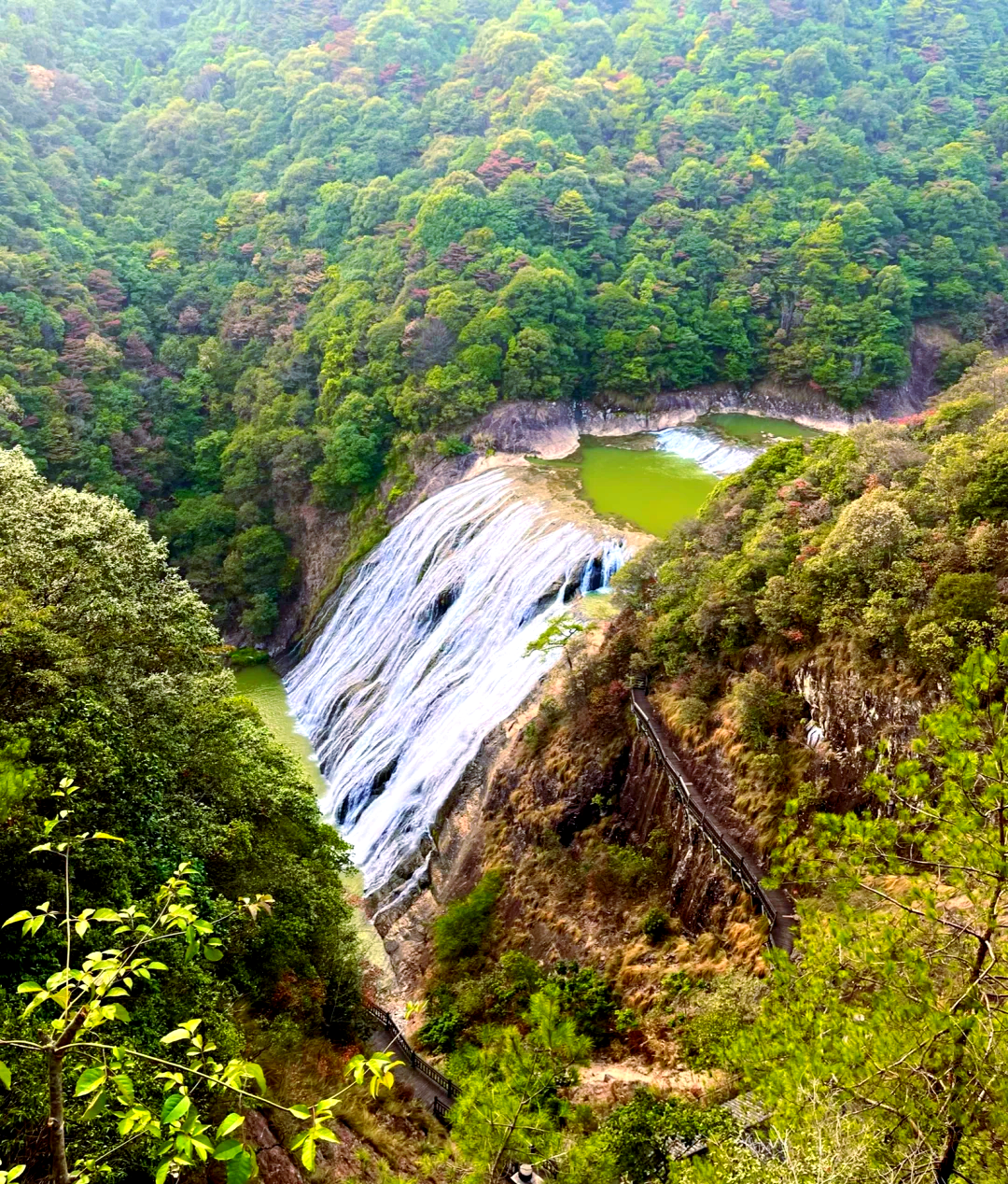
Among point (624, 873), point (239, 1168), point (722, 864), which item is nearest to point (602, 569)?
point (624, 873)

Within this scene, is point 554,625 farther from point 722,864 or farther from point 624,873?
point 722,864

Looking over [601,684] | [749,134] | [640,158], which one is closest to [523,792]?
[601,684]

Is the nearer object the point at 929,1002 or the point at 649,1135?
the point at 929,1002

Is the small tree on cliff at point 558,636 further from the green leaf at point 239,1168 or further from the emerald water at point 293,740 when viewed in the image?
the green leaf at point 239,1168

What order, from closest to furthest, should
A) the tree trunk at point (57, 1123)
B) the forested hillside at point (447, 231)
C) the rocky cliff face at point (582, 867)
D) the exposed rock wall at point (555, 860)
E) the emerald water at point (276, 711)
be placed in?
the tree trunk at point (57, 1123)
the rocky cliff face at point (582, 867)
the exposed rock wall at point (555, 860)
the emerald water at point (276, 711)
the forested hillside at point (447, 231)

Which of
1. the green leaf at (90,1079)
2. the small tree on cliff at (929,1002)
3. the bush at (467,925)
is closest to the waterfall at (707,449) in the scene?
the bush at (467,925)

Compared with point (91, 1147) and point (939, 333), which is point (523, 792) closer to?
point (91, 1147)
